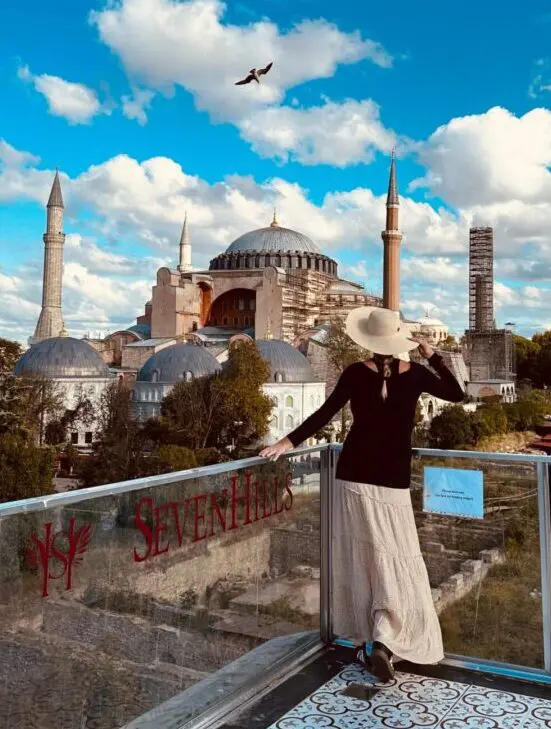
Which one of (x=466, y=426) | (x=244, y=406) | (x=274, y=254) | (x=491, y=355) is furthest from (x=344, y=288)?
(x=244, y=406)

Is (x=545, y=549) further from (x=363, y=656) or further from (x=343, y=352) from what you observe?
(x=343, y=352)

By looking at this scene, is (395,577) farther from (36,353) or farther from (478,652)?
(36,353)

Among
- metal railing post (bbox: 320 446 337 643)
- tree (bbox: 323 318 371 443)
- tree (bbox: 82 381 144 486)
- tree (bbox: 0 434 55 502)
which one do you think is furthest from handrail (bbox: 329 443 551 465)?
tree (bbox: 323 318 371 443)

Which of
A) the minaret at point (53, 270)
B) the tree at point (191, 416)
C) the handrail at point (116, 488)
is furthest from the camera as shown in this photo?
the minaret at point (53, 270)

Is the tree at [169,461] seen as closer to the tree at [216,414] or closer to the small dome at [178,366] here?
the tree at [216,414]

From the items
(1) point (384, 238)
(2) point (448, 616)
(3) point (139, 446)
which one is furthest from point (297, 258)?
(2) point (448, 616)

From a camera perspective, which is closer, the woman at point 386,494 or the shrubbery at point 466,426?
the woman at point 386,494

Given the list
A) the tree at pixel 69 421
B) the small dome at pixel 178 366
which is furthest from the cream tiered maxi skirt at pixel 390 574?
the small dome at pixel 178 366

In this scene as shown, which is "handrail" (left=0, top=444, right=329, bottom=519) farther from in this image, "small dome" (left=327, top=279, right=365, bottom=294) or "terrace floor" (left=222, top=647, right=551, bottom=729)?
"small dome" (left=327, top=279, right=365, bottom=294)
